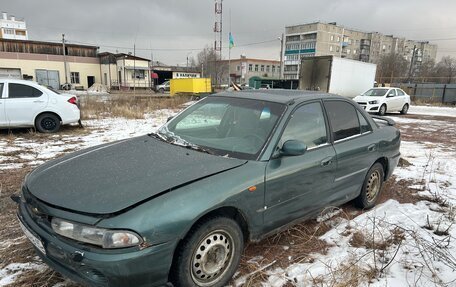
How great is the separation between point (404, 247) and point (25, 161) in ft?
21.4

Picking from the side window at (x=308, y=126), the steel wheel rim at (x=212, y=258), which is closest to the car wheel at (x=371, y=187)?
the side window at (x=308, y=126)

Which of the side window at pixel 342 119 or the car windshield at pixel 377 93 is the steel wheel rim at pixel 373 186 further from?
the car windshield at pixel 377 93

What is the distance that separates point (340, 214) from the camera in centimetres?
409

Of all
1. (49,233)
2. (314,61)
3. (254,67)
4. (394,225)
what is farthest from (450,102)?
(254,67)

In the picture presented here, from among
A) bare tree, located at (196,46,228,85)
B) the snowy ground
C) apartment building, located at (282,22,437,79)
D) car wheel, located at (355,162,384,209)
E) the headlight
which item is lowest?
the snowy ground

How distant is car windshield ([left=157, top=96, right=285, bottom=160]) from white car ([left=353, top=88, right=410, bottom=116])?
14.4 metres

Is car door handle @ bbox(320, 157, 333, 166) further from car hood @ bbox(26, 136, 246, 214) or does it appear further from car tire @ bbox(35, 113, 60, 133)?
car tire @ bbox(35, 113, 60, 133)

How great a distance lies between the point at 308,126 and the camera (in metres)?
3.37

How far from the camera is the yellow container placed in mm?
26375

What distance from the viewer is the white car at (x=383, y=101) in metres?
16.2

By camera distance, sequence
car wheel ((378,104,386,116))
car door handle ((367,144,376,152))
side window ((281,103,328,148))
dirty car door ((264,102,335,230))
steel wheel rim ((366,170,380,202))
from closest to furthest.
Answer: dirty car door ((264,102,335,230))
side window ((281,103,328,148))
car door handle ((367,144,376,152))
steel wheel rim ((366,170,380,202))
car wheel ((378,104,386,116))

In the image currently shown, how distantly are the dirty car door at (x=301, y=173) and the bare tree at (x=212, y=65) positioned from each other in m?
63.6

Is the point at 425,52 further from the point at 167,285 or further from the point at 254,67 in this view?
the point at 167,285

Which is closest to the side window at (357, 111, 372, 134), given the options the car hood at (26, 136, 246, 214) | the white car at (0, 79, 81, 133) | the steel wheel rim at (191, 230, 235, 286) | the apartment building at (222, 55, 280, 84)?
the car hood at (26, 136, 246, 214)
